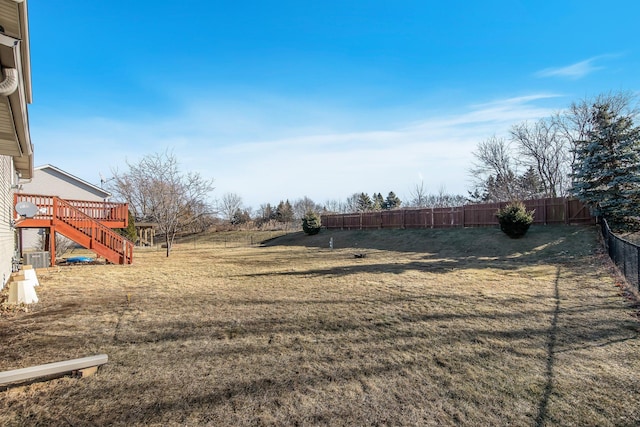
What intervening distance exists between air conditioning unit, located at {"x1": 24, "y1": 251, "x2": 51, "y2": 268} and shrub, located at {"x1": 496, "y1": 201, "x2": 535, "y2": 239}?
20.0 m

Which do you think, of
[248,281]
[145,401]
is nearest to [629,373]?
[145,401]

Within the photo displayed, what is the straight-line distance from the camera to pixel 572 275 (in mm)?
9266

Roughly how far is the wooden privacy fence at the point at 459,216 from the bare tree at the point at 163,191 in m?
13.2

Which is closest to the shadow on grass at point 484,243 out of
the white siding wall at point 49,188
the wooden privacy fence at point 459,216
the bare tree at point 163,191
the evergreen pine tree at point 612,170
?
the wooden privacy fence at point 459,216

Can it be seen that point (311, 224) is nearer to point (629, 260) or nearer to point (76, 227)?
point (76, 227)

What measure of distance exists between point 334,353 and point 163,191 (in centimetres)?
2124

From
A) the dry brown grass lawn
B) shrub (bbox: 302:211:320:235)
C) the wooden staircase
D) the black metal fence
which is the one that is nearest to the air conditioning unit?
the wooden staircase

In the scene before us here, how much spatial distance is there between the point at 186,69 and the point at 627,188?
18.5 meters

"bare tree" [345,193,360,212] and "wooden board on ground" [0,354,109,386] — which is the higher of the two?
"bare tree" [345,193,360,212]

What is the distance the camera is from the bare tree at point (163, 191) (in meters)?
20.0

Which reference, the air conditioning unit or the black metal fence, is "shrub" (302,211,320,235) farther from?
the black metal fence

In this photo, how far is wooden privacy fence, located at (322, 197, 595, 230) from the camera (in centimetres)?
1712

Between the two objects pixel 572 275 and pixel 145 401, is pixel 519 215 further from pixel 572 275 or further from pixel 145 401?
pixel 145 401

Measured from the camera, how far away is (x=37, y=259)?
479 inches
